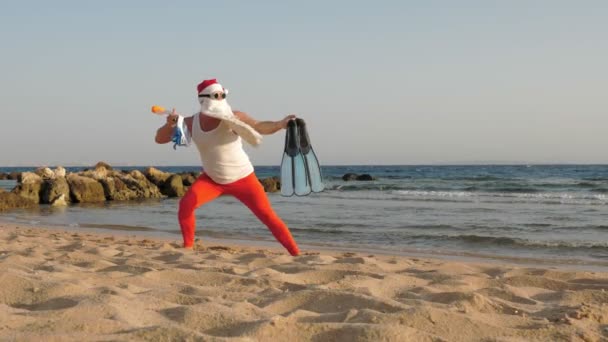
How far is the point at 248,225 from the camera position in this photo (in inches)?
524

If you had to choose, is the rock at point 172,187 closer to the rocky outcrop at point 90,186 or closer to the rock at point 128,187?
the rocky outcrop at point 90,186

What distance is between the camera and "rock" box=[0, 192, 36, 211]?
19270 mm

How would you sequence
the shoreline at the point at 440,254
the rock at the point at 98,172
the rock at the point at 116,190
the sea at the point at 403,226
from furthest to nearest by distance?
the rock at the point at 98,172
the rock at the point at 116,190
the sea at the point at 403,226
the shoreline at the point at 440,254

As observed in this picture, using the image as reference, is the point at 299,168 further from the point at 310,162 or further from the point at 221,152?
the point at 221,152

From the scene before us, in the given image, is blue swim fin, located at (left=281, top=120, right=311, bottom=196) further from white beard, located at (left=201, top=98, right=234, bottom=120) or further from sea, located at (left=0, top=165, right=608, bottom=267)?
sea, located at (left=0, top=165, right=608, bottom=267)

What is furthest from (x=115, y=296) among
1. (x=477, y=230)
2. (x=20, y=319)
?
(x=477, y=230)

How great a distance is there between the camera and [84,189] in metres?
22.7

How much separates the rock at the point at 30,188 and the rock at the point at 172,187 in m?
5.94

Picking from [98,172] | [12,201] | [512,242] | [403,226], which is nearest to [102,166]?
[98,172]

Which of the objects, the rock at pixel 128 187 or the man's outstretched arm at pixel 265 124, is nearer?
the man's outstretched arm at pixel 265 124

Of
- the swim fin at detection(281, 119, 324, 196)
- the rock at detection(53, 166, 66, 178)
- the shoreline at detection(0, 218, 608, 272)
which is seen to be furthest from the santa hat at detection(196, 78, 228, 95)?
the rock at detection(53, 166, 66, 178)

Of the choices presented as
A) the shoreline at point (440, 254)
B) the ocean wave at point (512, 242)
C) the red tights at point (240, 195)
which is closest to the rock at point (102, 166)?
the shoreline at point (440, 254)

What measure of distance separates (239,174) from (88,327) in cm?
344

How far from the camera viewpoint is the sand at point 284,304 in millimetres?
2912
